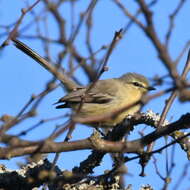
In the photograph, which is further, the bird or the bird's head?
the bird's head

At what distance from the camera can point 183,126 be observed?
128 inches

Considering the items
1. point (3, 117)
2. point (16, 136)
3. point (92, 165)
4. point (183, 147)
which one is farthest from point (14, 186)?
point (16, 136)

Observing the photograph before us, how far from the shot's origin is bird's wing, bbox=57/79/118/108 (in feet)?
22.5

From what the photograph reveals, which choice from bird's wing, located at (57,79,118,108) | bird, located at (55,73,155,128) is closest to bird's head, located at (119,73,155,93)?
bird, located at (55,73,155,128)

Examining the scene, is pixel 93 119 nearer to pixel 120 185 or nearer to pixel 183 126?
pixel 183 126

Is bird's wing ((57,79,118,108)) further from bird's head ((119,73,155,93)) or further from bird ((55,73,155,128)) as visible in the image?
bird's head ((119,73,155,93))

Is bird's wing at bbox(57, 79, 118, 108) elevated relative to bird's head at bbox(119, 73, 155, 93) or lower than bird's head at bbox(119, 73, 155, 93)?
lower

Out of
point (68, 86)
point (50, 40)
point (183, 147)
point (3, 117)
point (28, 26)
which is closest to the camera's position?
point (3, 117)

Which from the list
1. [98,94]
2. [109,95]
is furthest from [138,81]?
[98,94]

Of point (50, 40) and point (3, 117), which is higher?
point (50, 40)

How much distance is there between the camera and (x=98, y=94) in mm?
7461

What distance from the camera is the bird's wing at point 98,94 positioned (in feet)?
22.5

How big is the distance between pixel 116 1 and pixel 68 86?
15.1 ft

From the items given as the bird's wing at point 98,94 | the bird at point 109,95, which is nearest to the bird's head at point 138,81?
the bird at point 109,95
